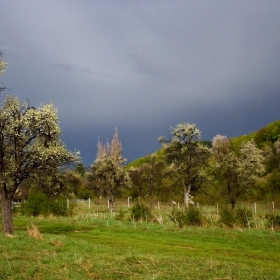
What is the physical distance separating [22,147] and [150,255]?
12.6 metres

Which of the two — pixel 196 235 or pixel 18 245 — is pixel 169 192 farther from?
pixel 18 245

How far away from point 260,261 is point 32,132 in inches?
646


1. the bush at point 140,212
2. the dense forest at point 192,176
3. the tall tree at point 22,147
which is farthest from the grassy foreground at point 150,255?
the dense forest at point 192,176

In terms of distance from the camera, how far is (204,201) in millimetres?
60844

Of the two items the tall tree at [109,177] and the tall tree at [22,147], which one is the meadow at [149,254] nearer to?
A: the tall tree at [22,147]

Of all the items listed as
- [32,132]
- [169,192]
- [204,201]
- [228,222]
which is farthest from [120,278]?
[169,192]

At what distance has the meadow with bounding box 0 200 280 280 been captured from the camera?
535 inches

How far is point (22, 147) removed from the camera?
25.5 metres

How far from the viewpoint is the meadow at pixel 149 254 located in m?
13.6

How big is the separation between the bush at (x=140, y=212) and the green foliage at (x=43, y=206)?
10.8 meters

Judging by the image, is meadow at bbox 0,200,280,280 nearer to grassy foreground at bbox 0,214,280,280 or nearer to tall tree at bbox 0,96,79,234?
grassy foreground at bbox 0,214,280,280

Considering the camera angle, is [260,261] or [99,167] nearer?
[260,261]

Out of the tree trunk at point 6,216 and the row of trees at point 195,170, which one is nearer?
the tree trunk at point 6,216

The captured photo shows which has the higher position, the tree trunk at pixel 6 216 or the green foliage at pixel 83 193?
the green foliage at pixel 83 193
